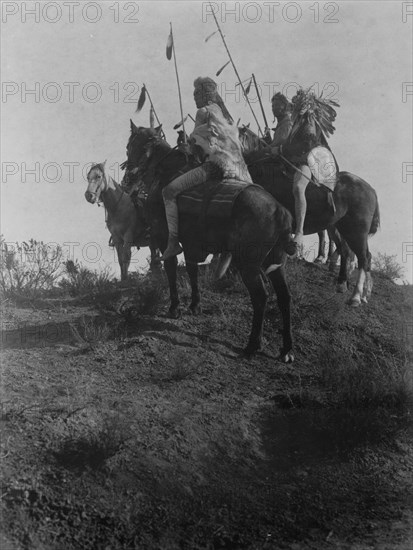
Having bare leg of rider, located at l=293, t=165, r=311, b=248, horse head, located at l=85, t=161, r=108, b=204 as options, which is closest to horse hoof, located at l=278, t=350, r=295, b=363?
bare leg of rider, located at l=293, t=165, r=311, b=248

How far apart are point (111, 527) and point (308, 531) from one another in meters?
1.61

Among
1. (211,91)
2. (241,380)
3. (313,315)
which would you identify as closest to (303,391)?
(241,380)

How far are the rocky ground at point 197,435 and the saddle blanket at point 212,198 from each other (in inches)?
64.0

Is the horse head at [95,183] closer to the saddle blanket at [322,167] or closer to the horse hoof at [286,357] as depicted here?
the saddle blanket at [322,167]

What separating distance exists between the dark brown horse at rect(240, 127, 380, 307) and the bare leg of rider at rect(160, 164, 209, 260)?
153 cm

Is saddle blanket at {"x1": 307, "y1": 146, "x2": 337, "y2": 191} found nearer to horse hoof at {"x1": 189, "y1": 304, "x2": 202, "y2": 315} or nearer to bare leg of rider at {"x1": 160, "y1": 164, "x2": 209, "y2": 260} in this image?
bare leg of rider at {"x1": 160, "y1": 164, "x2": 209, "y2": 260}

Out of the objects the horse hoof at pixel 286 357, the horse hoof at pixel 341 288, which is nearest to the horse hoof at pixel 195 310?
the horse hoof at pixel 286 357

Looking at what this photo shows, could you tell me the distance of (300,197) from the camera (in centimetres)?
1033

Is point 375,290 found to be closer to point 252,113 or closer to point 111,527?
point 252,113

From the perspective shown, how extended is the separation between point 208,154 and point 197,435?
14.2 feet

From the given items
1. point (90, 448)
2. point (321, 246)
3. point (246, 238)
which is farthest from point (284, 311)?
point (321, 246)

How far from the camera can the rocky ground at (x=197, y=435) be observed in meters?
5.27

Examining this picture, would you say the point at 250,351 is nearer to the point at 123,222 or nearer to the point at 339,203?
the point at 339,203

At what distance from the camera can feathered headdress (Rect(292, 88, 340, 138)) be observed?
10.6m
